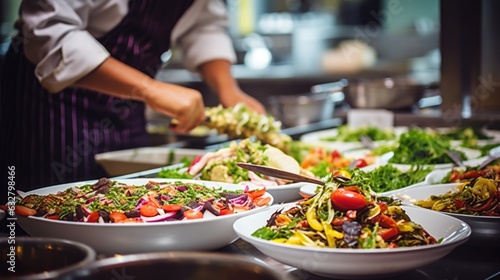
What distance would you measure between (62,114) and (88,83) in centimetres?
53

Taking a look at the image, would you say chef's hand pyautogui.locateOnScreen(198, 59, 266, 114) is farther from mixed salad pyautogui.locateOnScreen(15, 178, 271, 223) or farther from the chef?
mixed salad pyautogui.locateOnScreen(15, 178, 271, 223)

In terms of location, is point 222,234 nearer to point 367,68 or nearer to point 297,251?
point 297,251

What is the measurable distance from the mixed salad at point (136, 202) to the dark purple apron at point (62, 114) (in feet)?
5.01

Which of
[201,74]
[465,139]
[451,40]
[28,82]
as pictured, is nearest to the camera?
[465,139]

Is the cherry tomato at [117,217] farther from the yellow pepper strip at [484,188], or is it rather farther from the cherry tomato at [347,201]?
the yellow pepper strip at [484,188]

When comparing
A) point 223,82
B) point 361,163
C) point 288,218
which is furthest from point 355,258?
point 223,82

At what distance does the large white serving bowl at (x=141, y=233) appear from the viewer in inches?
58.0

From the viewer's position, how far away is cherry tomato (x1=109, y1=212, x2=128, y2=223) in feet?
5.00

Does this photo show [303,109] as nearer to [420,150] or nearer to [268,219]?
[420,150]

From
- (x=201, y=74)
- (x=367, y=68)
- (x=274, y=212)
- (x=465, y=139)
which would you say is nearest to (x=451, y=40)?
(x=465, y=139)

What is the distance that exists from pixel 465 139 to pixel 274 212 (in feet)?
5.62

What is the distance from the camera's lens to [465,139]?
10.1ft

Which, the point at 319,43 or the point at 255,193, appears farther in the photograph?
the point at 319,43

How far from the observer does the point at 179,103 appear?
2.74 m
